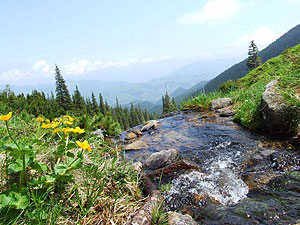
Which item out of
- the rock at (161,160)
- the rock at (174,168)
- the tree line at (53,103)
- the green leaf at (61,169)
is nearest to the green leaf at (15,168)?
the green leaf at (61,169)

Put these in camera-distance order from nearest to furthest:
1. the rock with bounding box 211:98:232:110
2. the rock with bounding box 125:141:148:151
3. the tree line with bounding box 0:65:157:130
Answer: the rock with bounding box 125:141:148:151
the tree line with bounding box 0:65:157:130
the rock with bounding box 211:98:232:110

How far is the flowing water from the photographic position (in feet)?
8.23

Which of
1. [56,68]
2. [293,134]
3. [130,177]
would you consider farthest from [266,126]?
[56,68]

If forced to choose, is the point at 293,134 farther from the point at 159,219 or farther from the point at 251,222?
the point at 159,219

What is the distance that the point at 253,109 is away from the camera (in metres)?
6.72

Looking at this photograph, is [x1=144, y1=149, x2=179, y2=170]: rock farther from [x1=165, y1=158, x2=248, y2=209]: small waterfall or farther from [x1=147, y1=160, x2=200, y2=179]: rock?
[x1=165, y1=158, x2=248, y2=209]: small waterfall

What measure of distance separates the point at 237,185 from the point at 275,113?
2.87m

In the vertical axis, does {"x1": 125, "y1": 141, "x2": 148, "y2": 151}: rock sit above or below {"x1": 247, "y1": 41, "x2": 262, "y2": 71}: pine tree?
below

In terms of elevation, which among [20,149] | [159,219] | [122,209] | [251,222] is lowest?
[251,222]

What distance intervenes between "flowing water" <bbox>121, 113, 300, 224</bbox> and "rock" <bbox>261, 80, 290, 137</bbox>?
1.65 feet

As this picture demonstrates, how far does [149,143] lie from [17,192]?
5.75 meters

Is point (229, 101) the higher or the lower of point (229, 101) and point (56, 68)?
the lower

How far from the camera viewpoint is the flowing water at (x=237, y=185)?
251 centimetres

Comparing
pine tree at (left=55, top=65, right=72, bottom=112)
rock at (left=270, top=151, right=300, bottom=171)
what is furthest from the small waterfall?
pine tree at (left=55, top=65, right=72, bottom=112)
